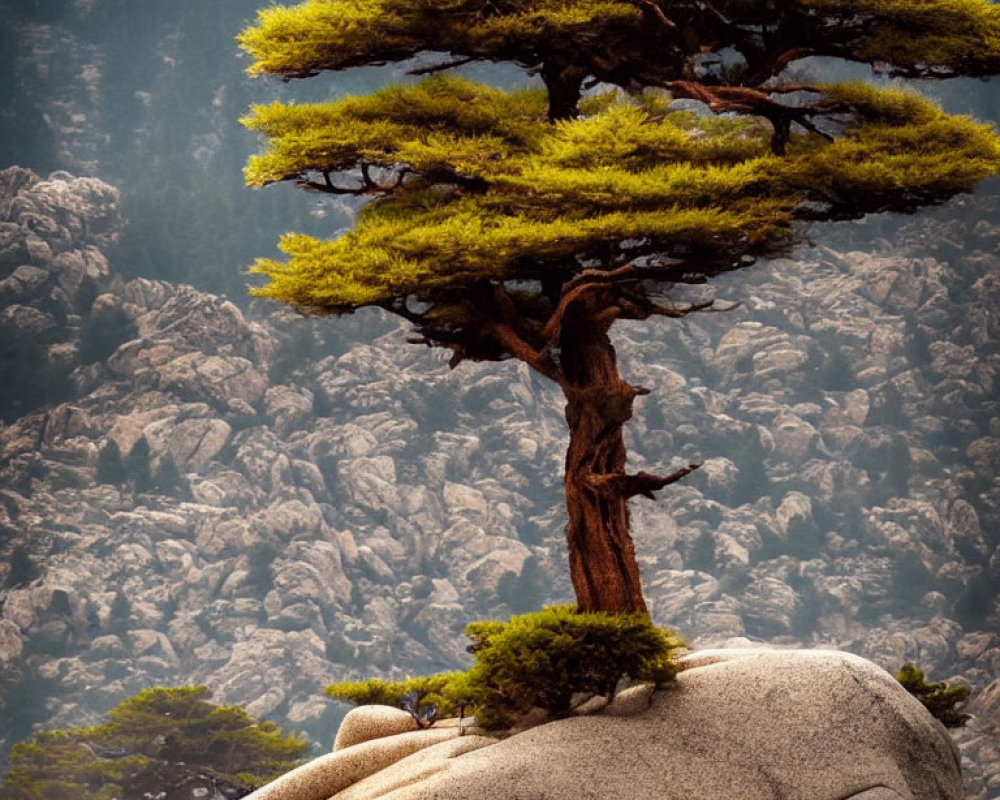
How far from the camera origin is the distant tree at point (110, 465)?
68188 mm

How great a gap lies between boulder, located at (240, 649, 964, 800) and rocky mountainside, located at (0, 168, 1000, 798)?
5556cm

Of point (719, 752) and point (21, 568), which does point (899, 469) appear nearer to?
point (21, 568)

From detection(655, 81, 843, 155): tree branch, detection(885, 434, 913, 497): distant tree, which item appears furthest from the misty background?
detection(655, 81, 843, 155): tree branch

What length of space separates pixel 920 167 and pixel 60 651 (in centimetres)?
5930

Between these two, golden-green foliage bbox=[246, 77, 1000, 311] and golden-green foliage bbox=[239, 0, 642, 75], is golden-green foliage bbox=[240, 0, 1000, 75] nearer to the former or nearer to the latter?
golden-green foliage bbox=[239, 0, 642, 75]

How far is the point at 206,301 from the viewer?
72.9 m

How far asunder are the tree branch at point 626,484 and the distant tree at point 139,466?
202ft

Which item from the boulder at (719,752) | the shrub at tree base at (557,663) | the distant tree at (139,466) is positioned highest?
the shrub at tree base at (557,663)

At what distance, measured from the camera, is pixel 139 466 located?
68812 mm

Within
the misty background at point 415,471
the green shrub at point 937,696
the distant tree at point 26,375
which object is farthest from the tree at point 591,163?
the distant tree at point 26,375

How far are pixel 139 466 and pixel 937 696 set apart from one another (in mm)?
62414

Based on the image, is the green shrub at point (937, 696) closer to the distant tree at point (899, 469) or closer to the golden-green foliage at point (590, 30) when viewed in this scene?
the golden-green foliage at point (590, 30)

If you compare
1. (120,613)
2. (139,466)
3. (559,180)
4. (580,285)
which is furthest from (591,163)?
(139,466)

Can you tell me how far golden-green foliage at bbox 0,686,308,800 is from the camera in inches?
1187
